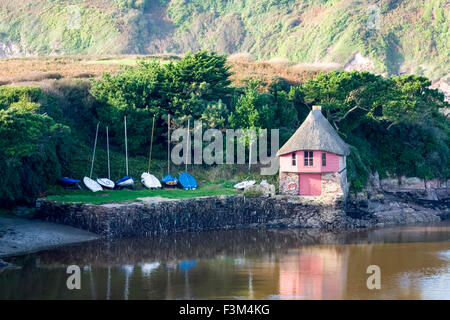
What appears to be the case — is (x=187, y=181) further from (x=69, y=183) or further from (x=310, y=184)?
(x=310, y=184)

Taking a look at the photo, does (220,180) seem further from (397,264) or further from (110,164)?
(397,264)

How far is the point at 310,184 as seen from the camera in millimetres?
43562

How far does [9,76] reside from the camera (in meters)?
53.1

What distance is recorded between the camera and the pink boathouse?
43.1 meters

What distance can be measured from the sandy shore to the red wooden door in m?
12.9

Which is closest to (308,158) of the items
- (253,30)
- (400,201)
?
(400,201)

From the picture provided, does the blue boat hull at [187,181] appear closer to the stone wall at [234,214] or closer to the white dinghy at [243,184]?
the white dinghy at [243,184]

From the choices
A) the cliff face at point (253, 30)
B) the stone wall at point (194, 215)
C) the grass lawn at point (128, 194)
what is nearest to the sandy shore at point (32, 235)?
the stone wall at point (194, 215)

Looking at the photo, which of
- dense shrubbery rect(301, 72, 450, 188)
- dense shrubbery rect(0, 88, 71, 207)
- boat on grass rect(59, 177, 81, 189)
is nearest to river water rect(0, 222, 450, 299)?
dense shrubbery rect(0, 88, 71, 207)

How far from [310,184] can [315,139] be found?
2.66 m

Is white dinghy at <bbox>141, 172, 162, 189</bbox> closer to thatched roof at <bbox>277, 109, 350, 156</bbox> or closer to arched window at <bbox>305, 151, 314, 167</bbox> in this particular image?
thatched roof at <bbox>277, 109, 350, 156</bbox>

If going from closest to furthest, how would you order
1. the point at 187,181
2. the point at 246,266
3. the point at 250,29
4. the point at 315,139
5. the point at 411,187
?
the point at 246,266 < the point at 315,139 < the point at 187,181 < the point at 411,187 < the point at 250,29

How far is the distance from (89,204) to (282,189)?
39.4 ft
